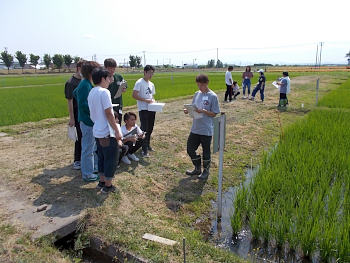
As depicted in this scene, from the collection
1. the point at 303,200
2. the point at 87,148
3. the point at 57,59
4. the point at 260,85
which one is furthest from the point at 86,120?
the point at 57,59

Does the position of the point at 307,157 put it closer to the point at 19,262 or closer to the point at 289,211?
the point at 289,211

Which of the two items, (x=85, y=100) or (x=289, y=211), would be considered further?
(x=85, y=100)

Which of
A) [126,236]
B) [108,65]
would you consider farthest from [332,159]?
[108,65]

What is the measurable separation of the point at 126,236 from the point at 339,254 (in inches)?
72.6

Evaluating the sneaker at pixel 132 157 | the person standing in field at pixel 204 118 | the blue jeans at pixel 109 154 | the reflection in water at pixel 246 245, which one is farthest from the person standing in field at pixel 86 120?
the reflection in water at pixel 246 245

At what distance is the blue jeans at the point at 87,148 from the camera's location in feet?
11.5

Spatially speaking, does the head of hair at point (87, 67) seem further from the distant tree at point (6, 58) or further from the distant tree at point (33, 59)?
the distant tree at point (33, 59)

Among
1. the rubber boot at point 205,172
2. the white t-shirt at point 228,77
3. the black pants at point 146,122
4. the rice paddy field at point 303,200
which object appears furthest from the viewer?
the white t-shirt at point 228,77

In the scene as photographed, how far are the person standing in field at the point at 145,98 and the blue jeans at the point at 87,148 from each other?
1149mm

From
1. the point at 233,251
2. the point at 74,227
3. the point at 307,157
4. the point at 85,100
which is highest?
the point at 85,100

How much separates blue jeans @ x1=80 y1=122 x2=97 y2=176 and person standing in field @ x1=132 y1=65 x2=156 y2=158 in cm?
115

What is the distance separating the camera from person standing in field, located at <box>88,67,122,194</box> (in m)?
2.95

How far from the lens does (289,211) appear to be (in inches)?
108

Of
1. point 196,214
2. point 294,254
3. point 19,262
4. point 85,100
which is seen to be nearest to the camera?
point 19,262
